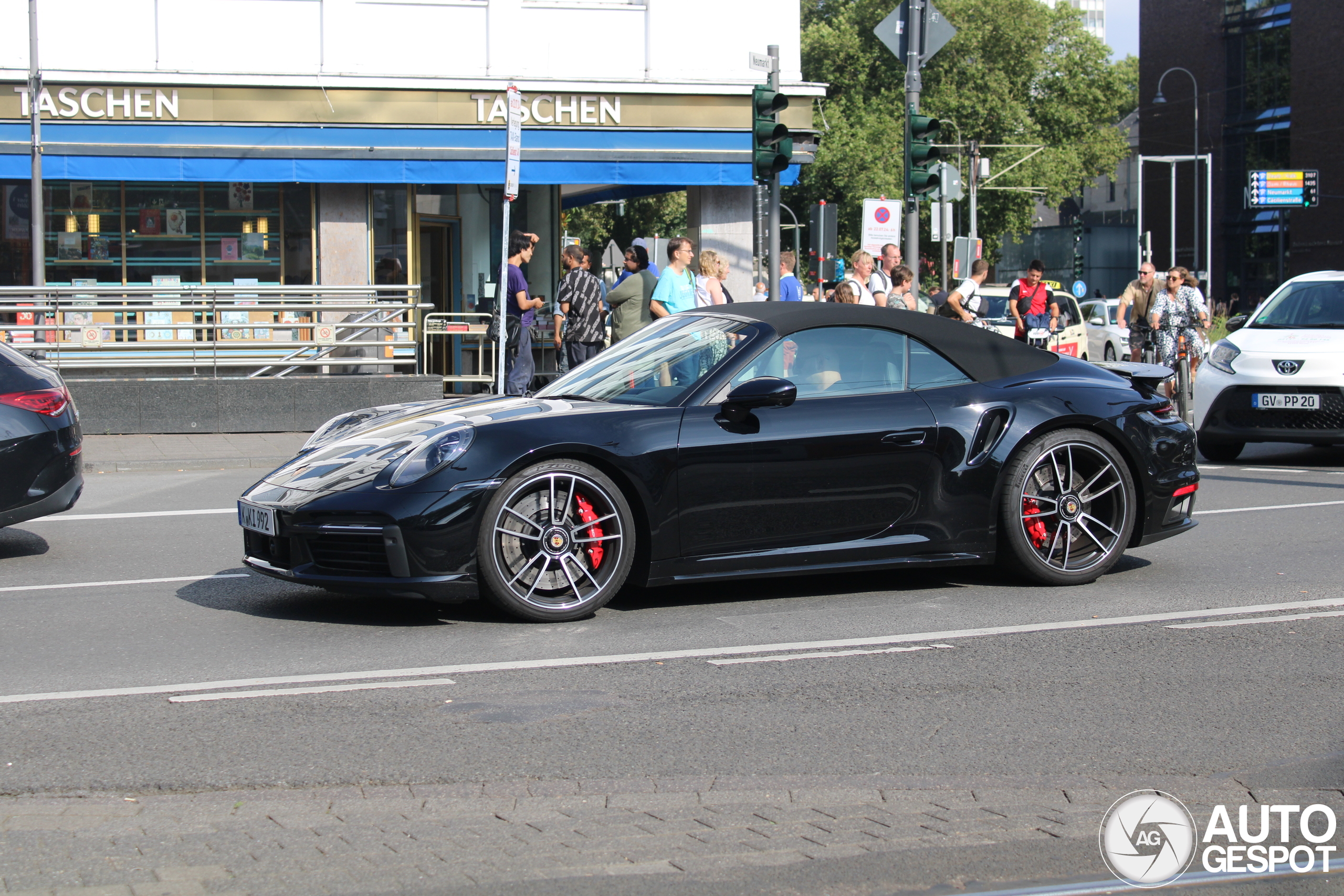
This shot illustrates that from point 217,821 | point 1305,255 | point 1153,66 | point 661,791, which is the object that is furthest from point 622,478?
point 1153,66

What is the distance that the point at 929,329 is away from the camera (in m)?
6.92

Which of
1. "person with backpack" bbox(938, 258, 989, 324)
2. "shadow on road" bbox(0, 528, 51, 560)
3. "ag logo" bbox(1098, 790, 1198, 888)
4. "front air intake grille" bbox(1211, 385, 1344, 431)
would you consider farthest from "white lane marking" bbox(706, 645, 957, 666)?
"person with backpack" bbox(938, 258, 989, 324)

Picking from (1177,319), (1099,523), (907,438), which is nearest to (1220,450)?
(1177,319)

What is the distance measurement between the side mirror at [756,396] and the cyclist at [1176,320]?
1142cm

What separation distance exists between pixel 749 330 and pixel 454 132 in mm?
14584

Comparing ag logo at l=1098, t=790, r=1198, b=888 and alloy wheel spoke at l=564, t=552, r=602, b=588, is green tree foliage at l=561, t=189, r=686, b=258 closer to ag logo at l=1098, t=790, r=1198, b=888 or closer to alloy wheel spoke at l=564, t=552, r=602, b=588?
alloy wheel spoke at l=564, t=552, r=602, b=588

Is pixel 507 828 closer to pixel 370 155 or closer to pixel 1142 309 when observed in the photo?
pixel 1142 309

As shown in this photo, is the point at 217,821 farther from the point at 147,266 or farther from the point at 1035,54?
the point at 1035,54

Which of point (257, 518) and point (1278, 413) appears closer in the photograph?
point (257, 518)

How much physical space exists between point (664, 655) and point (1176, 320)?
12718 mm

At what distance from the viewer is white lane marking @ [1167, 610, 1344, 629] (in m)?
6.18

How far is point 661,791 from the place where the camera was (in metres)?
4.04

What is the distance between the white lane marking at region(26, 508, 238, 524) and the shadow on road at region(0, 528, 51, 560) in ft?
1.47

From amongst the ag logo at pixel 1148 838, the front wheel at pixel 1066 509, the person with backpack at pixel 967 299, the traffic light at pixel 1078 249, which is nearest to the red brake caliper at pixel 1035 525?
the front wheel at pixel 1066 509
